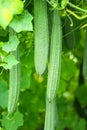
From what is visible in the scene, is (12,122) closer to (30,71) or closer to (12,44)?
(30,71)

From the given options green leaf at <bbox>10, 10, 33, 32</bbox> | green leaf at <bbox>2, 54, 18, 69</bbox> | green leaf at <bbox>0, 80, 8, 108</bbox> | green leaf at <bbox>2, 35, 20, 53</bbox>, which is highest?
green leaf at <bbox>10, 10, 33, 32</bbox>

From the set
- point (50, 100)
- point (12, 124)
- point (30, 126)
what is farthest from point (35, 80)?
point (50, 100)

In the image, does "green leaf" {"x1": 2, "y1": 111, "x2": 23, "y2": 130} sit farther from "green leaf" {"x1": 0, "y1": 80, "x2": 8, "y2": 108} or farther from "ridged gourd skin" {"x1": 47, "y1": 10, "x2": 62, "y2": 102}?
"ridged gourd skin" {"x1": 47, "y1": 10, "x2": 62, "y2": 102}

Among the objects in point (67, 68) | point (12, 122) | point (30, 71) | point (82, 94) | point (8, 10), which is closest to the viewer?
point (8, 10)

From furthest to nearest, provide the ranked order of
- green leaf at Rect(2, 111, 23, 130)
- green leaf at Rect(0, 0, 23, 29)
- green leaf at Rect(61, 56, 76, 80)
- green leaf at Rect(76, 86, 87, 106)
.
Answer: green leaf at Rect(76, 86, 87, 106) < green leaf at Rect(61, 56, 76, 80) < green leaf at Rect(2, 111, 23, 130) < green leaf at Rect(0, 0, 23, 29)

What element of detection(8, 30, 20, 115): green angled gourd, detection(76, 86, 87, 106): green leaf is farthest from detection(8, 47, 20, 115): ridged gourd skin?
detection(76, 86, 87, 106): green leaf

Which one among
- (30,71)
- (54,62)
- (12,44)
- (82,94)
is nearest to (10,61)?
(12,44)
